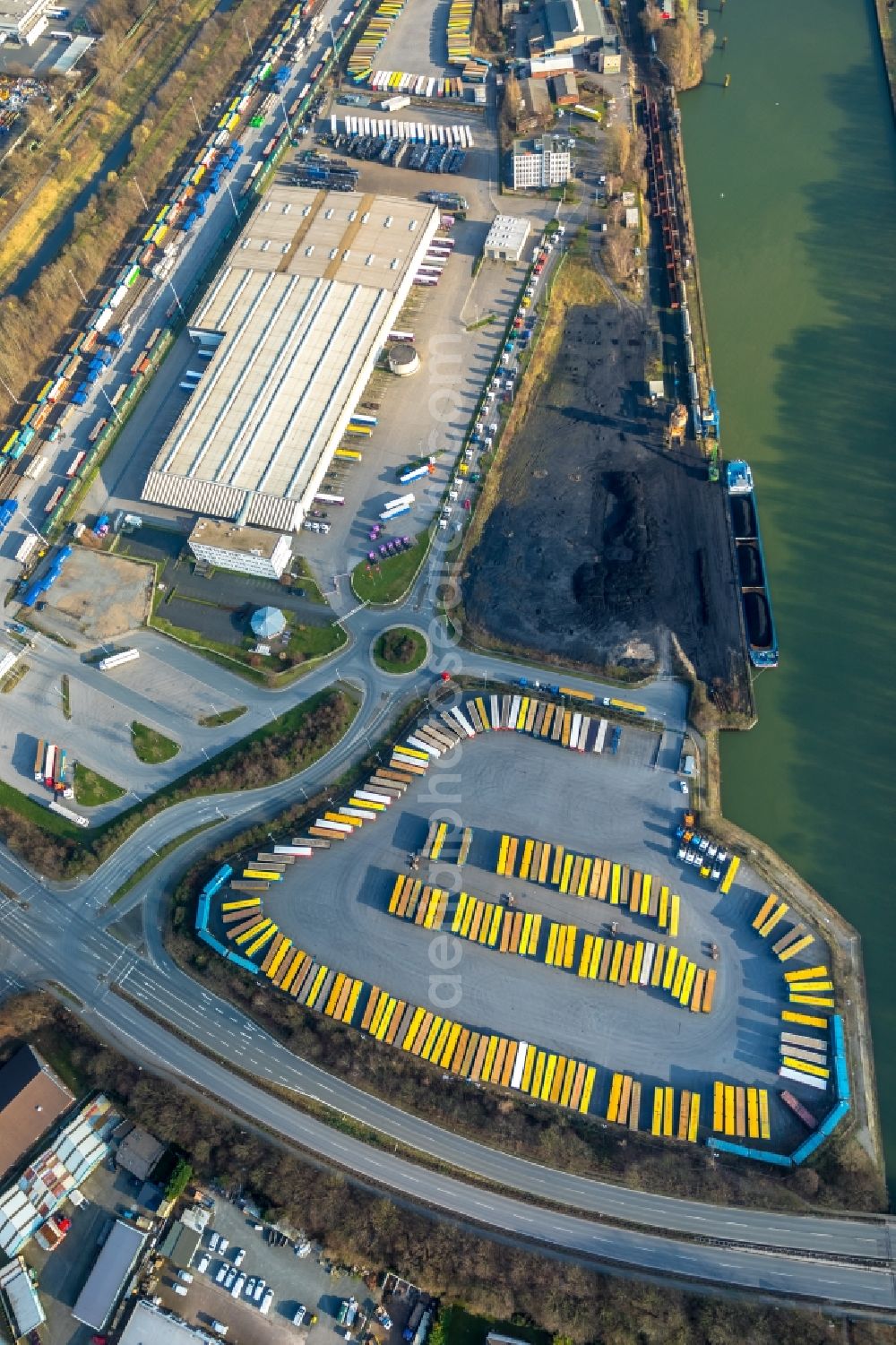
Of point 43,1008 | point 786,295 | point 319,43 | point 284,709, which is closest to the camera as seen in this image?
point 43,1008

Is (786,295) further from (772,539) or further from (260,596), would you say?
(260,596)

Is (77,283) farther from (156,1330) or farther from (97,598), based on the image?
(156,1330)

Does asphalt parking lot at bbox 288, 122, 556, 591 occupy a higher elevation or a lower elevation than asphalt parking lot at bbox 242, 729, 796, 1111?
higher

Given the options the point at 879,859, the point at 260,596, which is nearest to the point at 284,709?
the point at 260,596

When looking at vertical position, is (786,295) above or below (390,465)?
above

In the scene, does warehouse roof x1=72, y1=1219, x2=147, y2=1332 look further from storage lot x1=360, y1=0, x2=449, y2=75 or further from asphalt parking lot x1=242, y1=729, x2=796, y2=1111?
storage lot x1=360, y1=0, x2=449, y2=75

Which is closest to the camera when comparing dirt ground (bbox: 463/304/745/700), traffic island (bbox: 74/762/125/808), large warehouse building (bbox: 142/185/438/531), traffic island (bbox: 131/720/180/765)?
traffic island (bbox: 74/762/125/808)

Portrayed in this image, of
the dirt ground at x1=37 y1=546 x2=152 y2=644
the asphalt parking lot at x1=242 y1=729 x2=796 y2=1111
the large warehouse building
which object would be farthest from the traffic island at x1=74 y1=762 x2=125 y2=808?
the large warehouse building

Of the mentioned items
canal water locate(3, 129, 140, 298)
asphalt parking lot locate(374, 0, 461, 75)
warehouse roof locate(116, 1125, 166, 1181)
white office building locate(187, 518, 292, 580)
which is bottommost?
warehouse roof locate(116, 1125, 166, 1181)

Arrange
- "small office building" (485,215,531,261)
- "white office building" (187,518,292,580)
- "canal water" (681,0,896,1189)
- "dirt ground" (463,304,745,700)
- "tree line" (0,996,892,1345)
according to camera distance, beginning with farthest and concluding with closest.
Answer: "small office building" (485,215,531,261) < "white office building" (187,518,292,580) < "dirt ground" (463,304,745,700) < "canal water" (681,0,896,1189) < "tree line" (0,996,892,1345)
